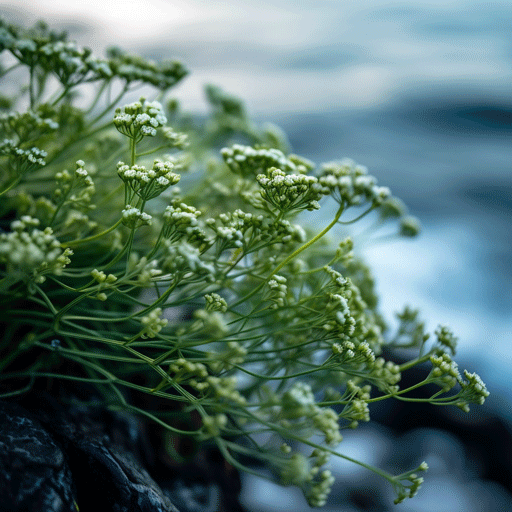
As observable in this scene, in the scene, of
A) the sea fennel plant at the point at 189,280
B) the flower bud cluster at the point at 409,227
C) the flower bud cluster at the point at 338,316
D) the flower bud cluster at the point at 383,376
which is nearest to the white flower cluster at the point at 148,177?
the sea fennel plant at the point at 189,280

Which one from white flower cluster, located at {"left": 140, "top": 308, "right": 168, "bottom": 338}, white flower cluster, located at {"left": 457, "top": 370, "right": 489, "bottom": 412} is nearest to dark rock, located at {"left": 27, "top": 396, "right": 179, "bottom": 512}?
white flower cluster, located at {"left": 140, "top": 308, "right": 168, "bottom": 338}

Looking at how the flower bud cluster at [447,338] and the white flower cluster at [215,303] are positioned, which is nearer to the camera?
the white flower cluster at [215,303]

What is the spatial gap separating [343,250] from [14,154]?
483 millimetres

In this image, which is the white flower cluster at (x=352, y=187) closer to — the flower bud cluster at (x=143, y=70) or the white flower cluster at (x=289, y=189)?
the white flower cluster at (x=289, y=189)

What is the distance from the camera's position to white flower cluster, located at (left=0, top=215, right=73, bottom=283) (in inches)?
17.9

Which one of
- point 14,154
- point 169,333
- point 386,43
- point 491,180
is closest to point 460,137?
point 491,180

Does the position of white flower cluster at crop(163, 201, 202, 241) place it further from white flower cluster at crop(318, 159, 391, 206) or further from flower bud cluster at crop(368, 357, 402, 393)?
flower bud cluster at crop(368, 357, 402, 393)

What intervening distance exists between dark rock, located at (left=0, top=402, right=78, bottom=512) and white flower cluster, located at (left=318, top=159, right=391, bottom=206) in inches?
19.0

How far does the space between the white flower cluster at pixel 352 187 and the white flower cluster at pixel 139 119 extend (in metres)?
0.23

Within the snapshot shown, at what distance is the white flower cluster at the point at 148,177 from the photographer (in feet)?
1.84

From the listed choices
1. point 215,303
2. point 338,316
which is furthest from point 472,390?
point 215,303

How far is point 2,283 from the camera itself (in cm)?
56

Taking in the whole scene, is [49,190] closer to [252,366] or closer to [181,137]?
[181,137]

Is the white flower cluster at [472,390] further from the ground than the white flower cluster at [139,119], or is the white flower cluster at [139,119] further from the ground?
the white flower cluster at [139,119]
